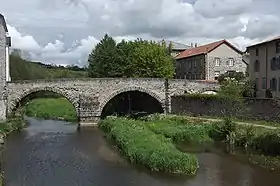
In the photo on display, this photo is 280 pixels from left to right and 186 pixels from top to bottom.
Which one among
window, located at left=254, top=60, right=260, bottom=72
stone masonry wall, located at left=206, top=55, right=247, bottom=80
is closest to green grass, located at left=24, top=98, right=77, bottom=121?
stone masonry wall, located at left=206, top=55, right=247, bottom=80

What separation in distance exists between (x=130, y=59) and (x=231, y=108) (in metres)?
27.0

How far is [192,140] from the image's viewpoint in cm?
3142

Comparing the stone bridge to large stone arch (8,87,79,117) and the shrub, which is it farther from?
the shrub

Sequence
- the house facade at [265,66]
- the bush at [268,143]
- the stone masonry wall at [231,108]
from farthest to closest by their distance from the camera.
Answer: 1. the house facade at [265,66]
2. the stone masonry wall at [231,108]
3. the bush at [268,143]

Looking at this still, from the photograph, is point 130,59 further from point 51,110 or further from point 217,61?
point 51,110

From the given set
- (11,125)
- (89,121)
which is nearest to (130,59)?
(89,121)

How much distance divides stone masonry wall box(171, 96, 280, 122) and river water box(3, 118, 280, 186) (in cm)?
1005

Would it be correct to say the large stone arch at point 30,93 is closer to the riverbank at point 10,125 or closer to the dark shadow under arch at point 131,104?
the riverbank at point 10,125

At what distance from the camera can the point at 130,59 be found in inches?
2505

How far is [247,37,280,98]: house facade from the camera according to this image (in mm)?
41844

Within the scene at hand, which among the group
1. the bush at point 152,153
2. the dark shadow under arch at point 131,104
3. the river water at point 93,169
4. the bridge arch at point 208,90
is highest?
the bridge arch at point 208,90

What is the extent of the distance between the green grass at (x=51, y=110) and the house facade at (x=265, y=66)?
2017cm

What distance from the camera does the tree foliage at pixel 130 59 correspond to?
59.2 metres

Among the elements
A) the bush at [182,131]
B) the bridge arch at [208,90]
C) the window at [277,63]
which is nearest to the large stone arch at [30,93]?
the bush at [182,131]
